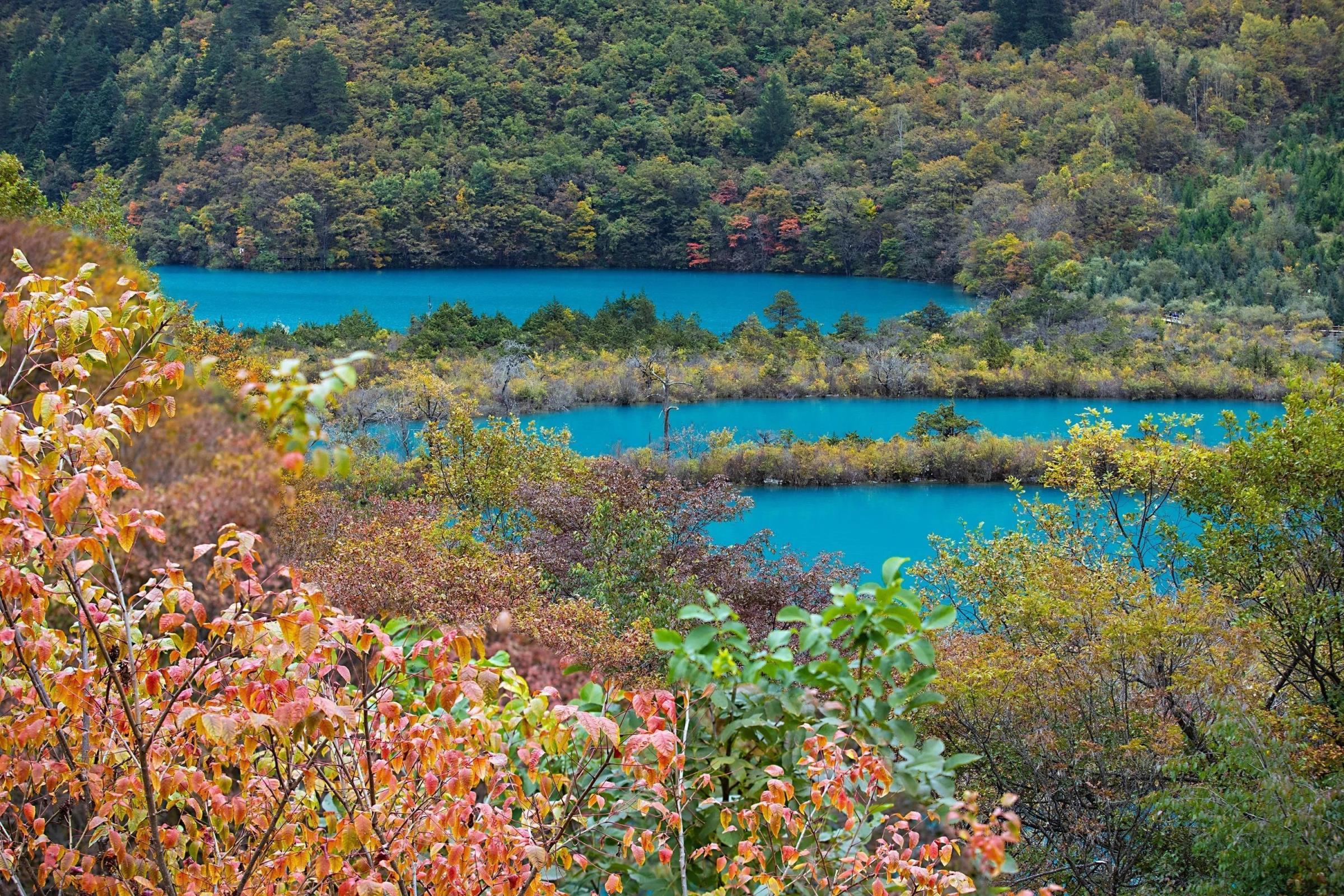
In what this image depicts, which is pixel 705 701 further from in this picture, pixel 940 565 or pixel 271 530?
pixel 940 565

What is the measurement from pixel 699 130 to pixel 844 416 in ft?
105

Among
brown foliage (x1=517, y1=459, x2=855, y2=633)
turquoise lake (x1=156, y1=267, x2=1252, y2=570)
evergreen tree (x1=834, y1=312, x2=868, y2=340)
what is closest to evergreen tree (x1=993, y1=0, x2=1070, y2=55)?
turquoise lake (x1=156, y1=267, x2=1252, y2=570)

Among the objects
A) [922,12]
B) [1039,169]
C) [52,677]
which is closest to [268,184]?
[1039,169]

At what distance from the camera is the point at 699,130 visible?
2120 inches

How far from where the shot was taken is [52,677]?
2.09 metres

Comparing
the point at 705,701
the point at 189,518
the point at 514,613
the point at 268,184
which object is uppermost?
the point at 705,701

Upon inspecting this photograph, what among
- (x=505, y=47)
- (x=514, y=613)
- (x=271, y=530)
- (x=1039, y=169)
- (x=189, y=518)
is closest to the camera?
(x=189, y=518)

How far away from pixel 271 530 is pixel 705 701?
5.18 metres

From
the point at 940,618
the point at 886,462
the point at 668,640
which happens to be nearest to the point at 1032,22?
the point at 886,462

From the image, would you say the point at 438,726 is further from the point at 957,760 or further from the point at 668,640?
the point at 957,760

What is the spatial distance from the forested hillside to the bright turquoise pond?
1061 cm

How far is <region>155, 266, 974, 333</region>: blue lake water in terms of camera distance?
35.3 m

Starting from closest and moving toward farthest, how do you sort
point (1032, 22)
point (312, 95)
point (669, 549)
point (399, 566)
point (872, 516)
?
point (399, 566) → point (669, 549) → point (872, 516) → point (312, 95) → point (1032, 22)

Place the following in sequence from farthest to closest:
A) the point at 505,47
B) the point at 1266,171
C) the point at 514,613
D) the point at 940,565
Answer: the point at 505,47
the point at 1266,171
the point at 940,565
the point at 514,613
